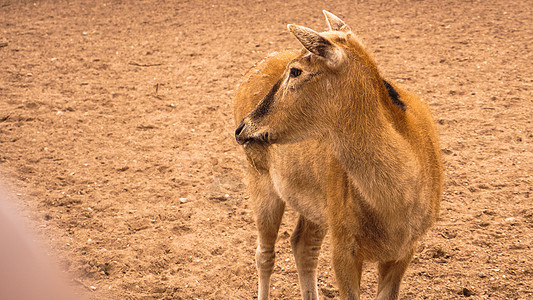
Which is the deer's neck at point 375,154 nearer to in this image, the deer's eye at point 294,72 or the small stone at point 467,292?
the deer's eye at point 294,72

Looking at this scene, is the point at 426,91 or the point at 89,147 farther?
the point at 426,91

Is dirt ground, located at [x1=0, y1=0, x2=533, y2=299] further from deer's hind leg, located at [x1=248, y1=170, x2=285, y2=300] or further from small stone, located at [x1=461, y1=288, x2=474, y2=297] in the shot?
deer's hind leg, located at [x1=248, y1=170, x2=285, y2=300]

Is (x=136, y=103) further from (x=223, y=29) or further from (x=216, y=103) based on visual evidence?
(x=223, y=29)

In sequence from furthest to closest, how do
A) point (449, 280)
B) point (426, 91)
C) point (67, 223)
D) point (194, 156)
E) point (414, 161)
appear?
point (426, 91), point (194, 156), point (67, 223), point (449, 280), point (414, 161)

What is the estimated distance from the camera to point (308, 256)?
4520mm

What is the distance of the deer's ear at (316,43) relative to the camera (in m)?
2.87

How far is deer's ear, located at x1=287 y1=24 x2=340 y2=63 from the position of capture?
2.87 m

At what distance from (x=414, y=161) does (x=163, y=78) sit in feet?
20.8

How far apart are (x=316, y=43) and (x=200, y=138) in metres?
4.45

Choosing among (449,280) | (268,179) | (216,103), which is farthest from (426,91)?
(268,179)

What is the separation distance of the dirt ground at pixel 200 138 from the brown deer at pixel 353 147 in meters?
1.47

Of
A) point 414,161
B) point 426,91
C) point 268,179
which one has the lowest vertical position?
point 426,91

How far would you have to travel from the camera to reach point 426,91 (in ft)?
25.9

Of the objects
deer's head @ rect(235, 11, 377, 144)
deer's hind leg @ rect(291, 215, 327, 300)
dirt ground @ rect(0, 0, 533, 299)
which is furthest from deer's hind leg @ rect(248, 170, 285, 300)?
deer's head @ rect(235, 11, 377, 144)
